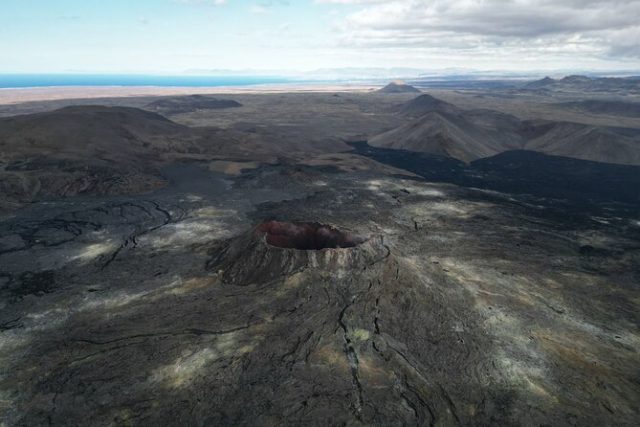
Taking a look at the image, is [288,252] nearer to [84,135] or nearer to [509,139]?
[84,135]

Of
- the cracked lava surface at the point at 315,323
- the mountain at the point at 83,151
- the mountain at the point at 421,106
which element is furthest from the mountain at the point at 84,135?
the mountain at the point at 421,106

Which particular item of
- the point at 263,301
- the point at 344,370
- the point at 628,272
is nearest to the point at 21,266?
the point at 263,301

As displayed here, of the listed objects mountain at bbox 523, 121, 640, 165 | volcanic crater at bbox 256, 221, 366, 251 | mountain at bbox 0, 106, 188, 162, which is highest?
mountain at bbox 0, 106, 188, 162

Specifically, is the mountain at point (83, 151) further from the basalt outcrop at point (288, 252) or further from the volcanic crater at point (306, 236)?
the volcanic crater at point (306, 236)

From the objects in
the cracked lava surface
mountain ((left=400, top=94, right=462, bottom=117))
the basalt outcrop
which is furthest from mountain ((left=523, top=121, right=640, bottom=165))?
the basalt outcrop

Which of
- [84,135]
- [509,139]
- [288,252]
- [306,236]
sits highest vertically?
[84,135]

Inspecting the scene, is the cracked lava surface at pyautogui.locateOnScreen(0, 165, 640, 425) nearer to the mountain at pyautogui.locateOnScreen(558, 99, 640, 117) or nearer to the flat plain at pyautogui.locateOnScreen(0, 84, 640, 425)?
the flat plain at pyautogui.locateOnScreen(0, 84, 640, 425)

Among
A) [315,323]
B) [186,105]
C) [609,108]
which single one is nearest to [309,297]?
[315,323]

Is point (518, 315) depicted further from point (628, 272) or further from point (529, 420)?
point (628, 272)
